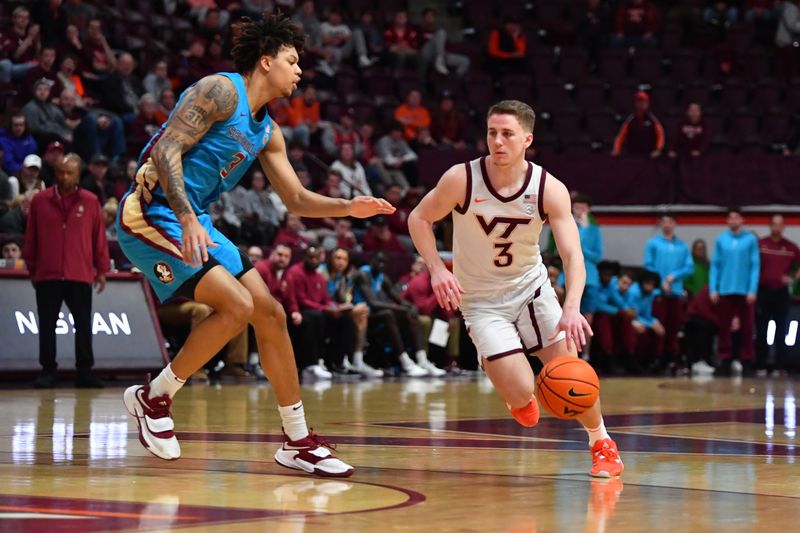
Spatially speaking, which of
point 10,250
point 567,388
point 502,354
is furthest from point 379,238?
point 567,388

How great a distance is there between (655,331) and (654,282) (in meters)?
0.64

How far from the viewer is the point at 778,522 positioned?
15.0 feet

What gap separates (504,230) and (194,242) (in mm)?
1583

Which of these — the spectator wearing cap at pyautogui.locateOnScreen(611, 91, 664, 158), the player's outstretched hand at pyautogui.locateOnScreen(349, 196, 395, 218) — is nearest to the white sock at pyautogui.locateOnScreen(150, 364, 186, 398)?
the player's outstretched hand at pyautogui.locateOnScreen(349, 196, 395, 218)

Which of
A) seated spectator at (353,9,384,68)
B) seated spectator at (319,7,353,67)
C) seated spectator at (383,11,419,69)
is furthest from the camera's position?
seated spectator at (383,11,419,69)

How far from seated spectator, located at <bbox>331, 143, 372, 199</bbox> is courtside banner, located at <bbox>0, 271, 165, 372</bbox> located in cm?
448

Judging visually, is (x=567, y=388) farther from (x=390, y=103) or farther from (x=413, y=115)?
(x=390, y=103)

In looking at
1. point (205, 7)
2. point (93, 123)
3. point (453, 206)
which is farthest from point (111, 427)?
point (205, 7)

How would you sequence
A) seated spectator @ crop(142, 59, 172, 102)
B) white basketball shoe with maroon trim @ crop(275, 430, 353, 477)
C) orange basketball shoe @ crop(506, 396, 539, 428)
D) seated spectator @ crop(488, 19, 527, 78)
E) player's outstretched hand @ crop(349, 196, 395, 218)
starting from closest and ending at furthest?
white basketball shoe with maroon trim @ crop(275, 430, 353, 477) → player's outstretched hand @ crop(349, 196, 395, 218) → orange basketball shoe @ crop(506, 396, 539, 428) → seated spectator @ crop(142, 59, 172, 102) → seated spectator @ crop(488, 19, 527, 78)

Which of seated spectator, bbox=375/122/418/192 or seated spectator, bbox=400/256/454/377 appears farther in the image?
seated spectator, bbox=375/122/418/192

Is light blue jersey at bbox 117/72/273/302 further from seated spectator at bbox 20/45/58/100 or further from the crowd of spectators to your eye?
seated spectator at bbox 20/45/58/100

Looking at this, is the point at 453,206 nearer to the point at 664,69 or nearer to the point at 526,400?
the point at 526,400

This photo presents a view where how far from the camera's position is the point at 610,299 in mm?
17188

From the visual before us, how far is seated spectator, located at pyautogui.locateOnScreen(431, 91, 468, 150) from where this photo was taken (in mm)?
19281
